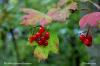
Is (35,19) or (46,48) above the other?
(35,19)

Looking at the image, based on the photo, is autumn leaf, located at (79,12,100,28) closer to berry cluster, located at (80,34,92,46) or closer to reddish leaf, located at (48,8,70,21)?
reddish leaf, located at (48,8,70,21)

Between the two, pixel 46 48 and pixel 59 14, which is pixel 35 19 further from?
pixel 46 48

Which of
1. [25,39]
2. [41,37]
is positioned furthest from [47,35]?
[25,39]

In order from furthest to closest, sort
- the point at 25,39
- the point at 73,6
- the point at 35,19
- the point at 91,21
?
the point at 25,39 → the point at 73,6 → the point at 35,19 → the point at 91,21

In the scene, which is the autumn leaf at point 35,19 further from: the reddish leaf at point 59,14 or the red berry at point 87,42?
the red berry at point 87,42

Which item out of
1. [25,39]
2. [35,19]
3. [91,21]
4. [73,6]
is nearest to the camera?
[91,21]

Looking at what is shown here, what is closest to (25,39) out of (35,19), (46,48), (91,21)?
(46,48)

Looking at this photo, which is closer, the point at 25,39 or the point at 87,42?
the point at 87,42

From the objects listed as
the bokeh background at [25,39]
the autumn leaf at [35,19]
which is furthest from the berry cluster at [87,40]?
the bokeh background at [25,39]
